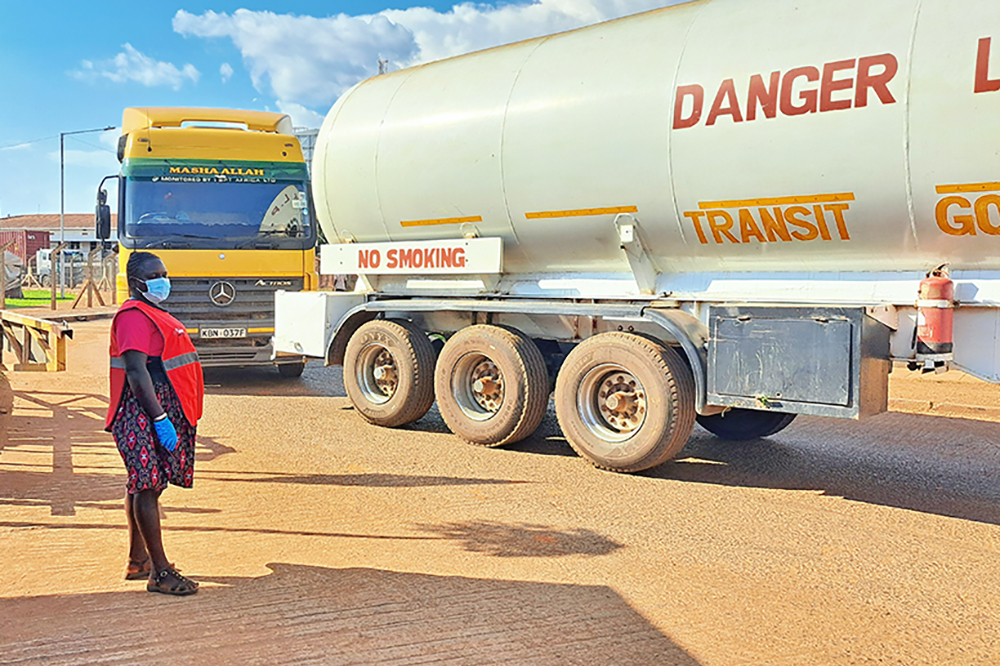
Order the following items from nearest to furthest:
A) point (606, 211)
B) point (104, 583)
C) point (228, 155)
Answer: point (104, 583), point (606, 211), point (228, 155)

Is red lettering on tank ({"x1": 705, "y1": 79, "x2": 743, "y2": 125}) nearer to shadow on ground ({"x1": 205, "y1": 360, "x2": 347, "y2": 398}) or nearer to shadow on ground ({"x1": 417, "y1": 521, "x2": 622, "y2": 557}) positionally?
shadow on ground ({"x1": 417, "y1": 521, "x2": 622, "y2": 557})

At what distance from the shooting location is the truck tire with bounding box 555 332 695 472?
698 cm

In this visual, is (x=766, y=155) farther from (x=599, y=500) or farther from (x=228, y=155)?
(x=228, y=155)

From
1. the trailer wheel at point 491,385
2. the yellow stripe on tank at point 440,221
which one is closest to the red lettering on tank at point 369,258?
the yellow stripe on tank at point 440,221

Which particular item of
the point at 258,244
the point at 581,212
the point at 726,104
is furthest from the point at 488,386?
the point at 258,244

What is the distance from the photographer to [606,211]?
7469mm

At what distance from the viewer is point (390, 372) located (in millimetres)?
9430

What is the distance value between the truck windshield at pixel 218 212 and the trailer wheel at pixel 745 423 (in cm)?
596

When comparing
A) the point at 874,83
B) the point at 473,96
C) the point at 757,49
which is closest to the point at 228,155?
the point at 473,96

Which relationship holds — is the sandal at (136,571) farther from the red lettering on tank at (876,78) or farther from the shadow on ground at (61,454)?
the red lettering on tank at (876,78)

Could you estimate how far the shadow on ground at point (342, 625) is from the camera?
3869 mm

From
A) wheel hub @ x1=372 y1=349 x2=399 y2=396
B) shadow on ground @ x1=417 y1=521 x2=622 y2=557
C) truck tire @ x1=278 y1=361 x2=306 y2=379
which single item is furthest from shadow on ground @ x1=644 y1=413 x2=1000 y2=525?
truck tire @ x1=278 y1=361 x2=306 y2=379

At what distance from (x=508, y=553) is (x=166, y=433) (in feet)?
6.55

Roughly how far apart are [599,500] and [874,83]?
10.7 feet
